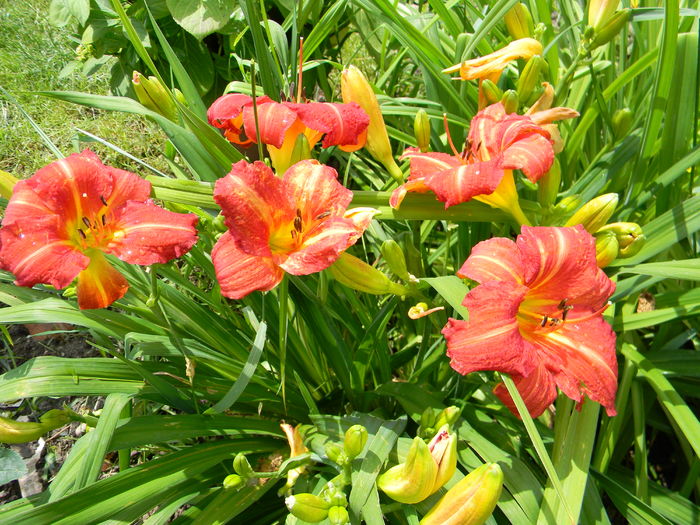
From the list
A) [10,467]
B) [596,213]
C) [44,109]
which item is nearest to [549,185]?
[596,213]

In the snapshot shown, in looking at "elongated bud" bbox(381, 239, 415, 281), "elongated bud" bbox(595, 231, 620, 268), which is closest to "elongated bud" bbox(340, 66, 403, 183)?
"elongated bud" bbox(381, 239, 415, 281)

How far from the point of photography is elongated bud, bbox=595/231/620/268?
96 cm

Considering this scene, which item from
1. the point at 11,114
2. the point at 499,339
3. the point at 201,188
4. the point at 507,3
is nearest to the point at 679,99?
the point at 507,3

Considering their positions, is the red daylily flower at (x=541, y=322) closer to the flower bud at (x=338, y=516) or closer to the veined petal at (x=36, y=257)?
the flower bud at (x=338, y=516)

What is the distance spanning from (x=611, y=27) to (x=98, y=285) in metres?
1.13

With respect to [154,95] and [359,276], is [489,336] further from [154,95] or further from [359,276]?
[154,95]

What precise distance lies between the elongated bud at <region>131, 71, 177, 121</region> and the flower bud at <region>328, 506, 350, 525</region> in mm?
826

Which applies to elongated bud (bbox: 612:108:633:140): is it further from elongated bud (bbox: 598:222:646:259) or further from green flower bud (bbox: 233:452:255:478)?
green flower bud (bbox: 233:452:255:478)

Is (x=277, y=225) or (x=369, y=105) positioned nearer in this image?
(x=277, y=225)

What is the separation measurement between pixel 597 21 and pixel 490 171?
517 millimetres

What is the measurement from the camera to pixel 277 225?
3.03ft

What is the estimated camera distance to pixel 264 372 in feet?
4.34

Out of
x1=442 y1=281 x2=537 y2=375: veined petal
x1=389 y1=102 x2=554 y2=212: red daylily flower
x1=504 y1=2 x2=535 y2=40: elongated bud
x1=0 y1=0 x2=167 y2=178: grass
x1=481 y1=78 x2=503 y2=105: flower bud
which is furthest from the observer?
x1=0 y1=0 x2=167 y2=178: grass

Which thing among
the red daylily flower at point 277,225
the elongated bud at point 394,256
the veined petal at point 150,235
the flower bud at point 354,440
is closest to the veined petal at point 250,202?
the red daylily flower at point 277,225
